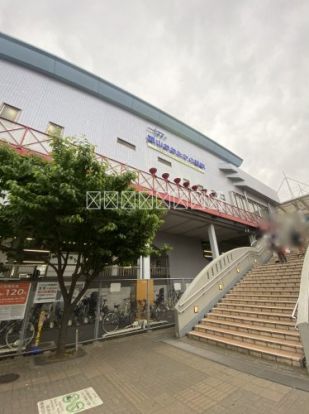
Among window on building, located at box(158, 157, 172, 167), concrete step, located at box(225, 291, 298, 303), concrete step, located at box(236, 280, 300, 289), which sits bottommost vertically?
concrete step, located at box(225, 291, 298, 303)

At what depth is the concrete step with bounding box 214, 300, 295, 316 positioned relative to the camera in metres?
6.86

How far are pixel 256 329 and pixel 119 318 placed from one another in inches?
197

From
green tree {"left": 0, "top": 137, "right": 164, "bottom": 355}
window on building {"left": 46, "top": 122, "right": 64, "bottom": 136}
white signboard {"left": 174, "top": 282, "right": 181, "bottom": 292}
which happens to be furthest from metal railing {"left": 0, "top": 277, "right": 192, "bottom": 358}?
window on building {"left": 46, "top": 122, "right": 64, "bottom": 136}

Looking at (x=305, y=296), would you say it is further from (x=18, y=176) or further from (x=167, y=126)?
(x=167, y=126)

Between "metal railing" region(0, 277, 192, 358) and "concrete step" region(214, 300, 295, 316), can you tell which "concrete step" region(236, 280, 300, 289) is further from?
"metal railing" region(0, 277, 192, 358)

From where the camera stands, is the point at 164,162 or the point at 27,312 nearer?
the point at 27,312

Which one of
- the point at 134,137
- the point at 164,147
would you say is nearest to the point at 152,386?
the point at 134,137

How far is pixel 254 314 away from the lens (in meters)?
7.35

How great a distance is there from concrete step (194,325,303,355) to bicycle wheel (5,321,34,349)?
5.70 m

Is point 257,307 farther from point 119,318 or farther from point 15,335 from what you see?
point 15,335

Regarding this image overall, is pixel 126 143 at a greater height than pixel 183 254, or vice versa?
pixel 126 143

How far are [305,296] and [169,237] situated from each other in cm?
1140

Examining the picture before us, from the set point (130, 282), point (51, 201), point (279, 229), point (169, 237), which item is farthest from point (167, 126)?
point (51, 201)

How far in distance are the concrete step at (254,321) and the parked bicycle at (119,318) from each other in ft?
10.5
